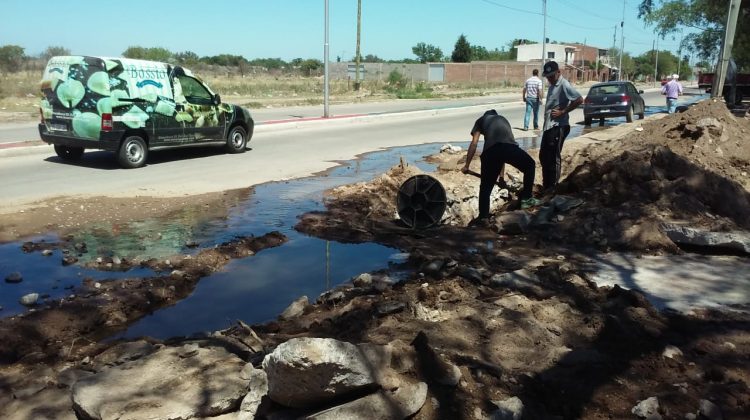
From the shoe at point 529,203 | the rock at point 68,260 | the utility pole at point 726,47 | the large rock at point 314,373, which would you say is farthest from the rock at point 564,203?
the utility pole at point 726,47

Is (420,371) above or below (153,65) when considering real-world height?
below

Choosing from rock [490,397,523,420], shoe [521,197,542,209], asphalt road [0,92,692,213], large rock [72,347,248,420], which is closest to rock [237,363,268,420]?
large rock [72,347,248,420]

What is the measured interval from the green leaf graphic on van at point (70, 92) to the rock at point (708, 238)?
32.2ft

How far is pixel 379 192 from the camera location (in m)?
9.45

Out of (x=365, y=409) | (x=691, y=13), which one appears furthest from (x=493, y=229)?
(x=691, y=13)

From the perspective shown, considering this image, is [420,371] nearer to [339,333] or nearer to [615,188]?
[339,333]

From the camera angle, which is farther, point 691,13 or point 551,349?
point 691,13

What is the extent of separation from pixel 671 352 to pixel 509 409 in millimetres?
1344

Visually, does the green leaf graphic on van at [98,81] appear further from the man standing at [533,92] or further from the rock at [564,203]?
the man standing at [533,92]

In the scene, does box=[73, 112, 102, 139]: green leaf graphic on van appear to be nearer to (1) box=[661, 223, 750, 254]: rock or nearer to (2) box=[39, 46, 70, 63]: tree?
(1) box=[661, 223, 750, 254]: rock

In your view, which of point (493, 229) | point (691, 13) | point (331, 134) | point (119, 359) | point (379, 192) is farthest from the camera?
point (691, 13)

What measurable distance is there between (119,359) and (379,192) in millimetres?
6037

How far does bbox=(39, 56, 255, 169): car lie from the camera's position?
1100 cm

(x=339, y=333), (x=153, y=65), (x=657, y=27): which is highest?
(x=657, y=27)
